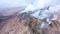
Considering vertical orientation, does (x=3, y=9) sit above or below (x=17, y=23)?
above

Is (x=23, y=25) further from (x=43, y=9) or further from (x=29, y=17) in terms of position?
(x=43, y=9)

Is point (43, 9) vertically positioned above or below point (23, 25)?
above

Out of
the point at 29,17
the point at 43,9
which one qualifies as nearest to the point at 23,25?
the point at 29,17

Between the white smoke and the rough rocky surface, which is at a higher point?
the white smoke

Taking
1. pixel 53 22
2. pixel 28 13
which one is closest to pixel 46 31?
pixel 53 22

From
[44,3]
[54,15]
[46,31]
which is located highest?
[44,3]

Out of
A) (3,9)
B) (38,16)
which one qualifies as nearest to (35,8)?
(38,16)

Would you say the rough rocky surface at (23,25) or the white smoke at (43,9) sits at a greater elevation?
the white smoke at (43,9)

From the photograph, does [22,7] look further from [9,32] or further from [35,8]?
[9,32]
